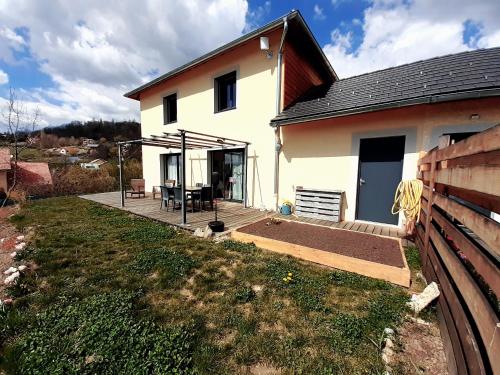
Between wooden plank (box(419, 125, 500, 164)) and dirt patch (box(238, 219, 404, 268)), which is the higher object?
wooden plank (box(419, 125, 500, 164))

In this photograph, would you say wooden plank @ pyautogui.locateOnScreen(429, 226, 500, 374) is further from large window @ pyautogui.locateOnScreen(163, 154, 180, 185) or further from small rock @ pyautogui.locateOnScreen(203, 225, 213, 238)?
large window @ pyautogui.locateOnScreen(163, 154, 180, 185)

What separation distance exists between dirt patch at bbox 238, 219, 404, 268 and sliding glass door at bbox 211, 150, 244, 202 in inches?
121

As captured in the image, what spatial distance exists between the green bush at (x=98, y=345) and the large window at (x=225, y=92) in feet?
23.6

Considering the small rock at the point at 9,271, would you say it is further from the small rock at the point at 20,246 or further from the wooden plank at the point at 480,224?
the wooden plank at the point at 480,224

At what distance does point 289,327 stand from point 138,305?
164 cm

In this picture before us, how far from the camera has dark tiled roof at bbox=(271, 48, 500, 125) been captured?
13.0 feet

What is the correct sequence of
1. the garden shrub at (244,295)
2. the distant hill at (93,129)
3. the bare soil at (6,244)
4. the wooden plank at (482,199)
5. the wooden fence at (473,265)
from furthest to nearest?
the distant hill at (93,129) → the bare soil at (6,244) → the garden shrub at (244,295) → the wooden plank at (482,199) → the wooden fence at (473,265)

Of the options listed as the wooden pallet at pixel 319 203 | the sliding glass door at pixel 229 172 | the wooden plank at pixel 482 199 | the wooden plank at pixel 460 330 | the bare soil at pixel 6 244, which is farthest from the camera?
the sliding glass door at pixel 229 172

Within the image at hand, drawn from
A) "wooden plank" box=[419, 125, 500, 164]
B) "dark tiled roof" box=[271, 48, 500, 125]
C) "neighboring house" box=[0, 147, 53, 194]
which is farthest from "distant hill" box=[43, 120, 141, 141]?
"wooden plank" box=[419, 125, 500, 164]

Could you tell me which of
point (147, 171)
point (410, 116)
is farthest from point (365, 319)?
point (147, 171)

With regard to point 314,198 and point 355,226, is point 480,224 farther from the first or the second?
point 314,198

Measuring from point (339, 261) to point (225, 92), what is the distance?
23.7 feet

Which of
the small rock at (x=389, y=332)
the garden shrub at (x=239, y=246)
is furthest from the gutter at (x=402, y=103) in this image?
the small rock at (x=389, y=332)

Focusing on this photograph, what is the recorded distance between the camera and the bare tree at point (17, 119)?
6.87 metres
